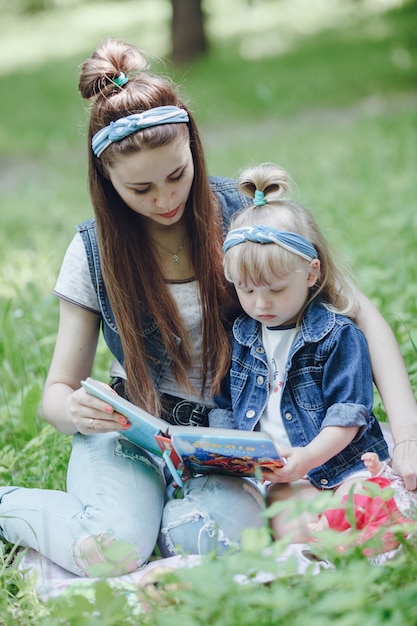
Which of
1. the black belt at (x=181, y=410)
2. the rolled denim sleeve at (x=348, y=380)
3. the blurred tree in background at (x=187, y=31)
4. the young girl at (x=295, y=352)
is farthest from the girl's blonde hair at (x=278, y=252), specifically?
the blurred tree in background at (x=187, y=31)

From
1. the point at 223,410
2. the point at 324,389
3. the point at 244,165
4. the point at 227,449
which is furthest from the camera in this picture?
the point at 244,165

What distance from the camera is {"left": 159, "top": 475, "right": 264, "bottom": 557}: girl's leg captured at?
226 cm

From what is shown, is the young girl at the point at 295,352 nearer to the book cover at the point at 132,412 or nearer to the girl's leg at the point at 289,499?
the girl's leg at the point at 289,499

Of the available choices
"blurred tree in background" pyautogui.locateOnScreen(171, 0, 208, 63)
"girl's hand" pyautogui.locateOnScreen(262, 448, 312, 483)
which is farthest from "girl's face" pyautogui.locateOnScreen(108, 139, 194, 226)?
"blurred tree in background" pyautogui.locateOnScreen(171, 0, 208, 63)

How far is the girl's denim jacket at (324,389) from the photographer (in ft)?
7.59

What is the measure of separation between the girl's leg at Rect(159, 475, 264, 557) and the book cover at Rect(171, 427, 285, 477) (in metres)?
0.07

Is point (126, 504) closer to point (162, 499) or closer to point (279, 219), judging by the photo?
point (162, 499)

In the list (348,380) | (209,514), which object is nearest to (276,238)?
(348,380)

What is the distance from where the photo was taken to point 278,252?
229cm

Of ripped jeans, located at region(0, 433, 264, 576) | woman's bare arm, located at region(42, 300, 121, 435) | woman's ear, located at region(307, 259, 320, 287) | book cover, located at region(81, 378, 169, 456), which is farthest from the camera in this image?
woman's bare arm, located at region(42, 300, 121, 435)

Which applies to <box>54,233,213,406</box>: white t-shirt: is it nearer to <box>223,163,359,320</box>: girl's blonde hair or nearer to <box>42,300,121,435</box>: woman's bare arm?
<box>42,300,121,435</box>: woman's bare arm

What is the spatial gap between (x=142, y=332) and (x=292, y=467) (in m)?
0.68

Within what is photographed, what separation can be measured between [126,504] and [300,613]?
81cm

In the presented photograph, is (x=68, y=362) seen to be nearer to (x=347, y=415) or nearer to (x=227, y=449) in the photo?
(x=227, y=449)
